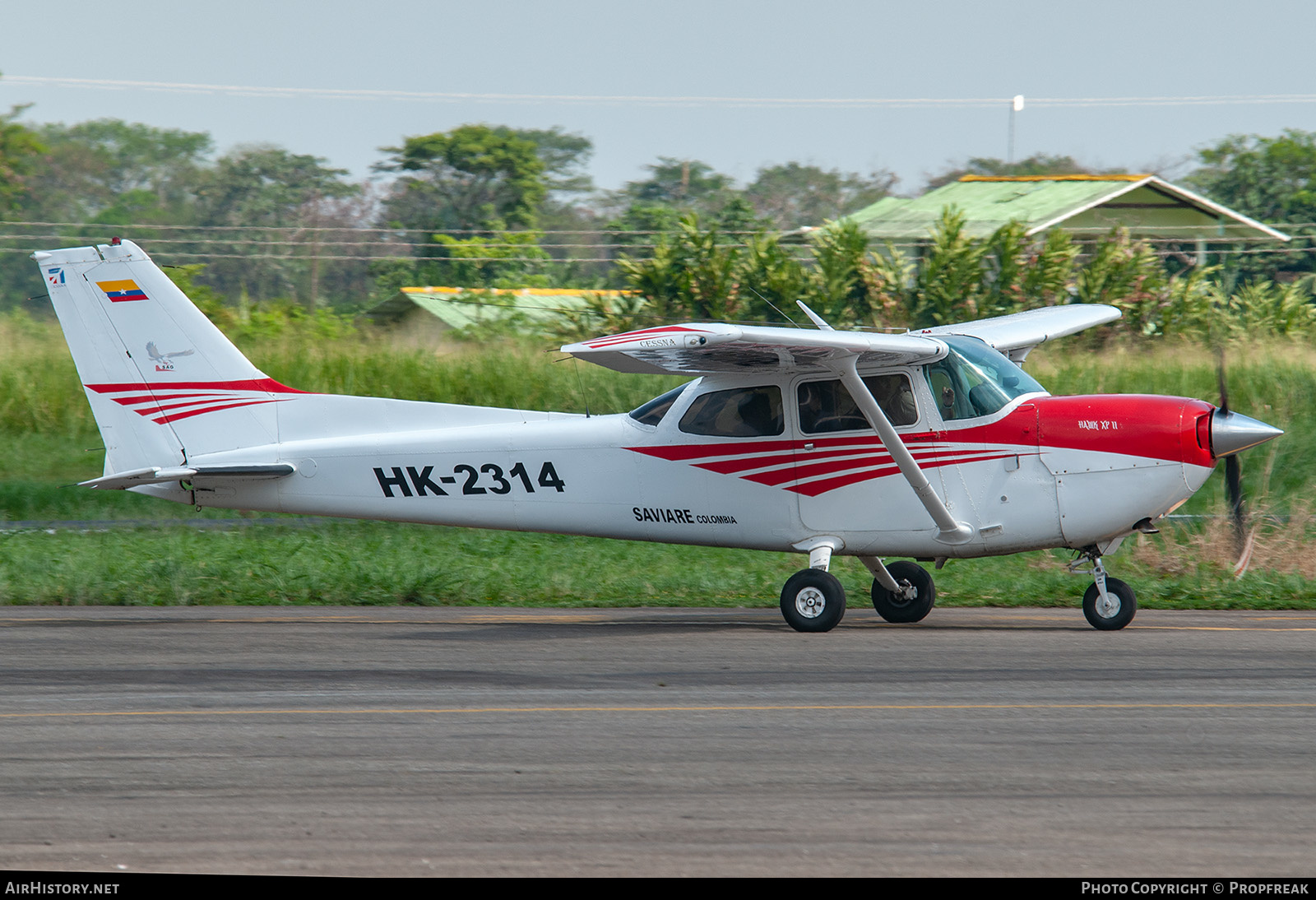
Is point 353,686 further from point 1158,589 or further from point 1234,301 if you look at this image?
point 1234,301

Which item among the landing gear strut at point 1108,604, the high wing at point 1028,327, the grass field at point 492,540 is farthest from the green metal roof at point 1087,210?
the landing gear strut at point 1108,604

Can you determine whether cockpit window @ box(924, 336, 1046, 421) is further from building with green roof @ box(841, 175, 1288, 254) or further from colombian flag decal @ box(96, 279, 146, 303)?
building with green roof @ box(841, 175, 1288, 254)

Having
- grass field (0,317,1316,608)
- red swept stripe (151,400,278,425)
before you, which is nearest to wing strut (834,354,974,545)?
grass field (0,317,1316,608)

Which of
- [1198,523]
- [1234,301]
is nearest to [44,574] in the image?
[1198,523]

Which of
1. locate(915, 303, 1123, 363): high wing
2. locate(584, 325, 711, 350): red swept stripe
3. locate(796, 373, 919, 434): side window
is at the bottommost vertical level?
locate(796, 373, 919, 434): side window

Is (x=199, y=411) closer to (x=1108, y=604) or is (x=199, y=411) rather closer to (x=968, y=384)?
(x=968, y=384)

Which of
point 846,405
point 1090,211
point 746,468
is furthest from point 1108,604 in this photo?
point 1090,211

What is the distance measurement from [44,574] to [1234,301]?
24947 millimetres

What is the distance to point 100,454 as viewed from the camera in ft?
73.8

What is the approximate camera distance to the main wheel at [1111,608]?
33.4 ft

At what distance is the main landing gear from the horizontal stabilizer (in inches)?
168

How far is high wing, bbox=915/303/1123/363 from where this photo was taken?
477 inches

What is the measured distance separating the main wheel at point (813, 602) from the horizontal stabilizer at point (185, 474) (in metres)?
4.24

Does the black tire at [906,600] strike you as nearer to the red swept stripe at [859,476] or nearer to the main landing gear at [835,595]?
the main landing gear at [835,595]
